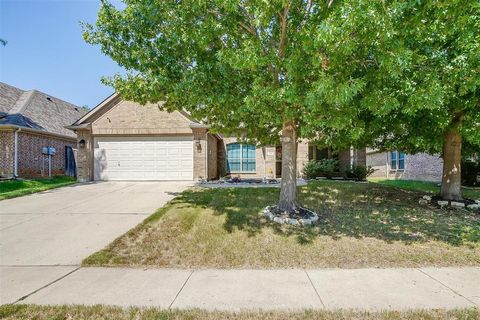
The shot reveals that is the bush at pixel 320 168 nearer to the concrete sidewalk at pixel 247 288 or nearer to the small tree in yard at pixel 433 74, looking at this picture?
the small tree in yard at pixel 433 74

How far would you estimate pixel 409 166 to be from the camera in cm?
2072

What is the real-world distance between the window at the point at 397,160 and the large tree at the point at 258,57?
15708mm

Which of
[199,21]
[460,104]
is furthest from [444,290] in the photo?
[199,21]

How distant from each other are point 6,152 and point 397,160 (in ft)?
89.1

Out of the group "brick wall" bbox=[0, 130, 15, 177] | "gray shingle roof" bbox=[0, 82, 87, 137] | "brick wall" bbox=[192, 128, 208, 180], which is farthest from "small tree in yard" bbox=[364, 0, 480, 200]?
"gray shingle roof" bbox=[0, 82, 87, 137]

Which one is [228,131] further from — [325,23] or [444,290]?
[444,290]

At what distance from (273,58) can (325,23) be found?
1.67 m

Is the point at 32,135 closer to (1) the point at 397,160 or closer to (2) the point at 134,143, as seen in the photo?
(2) the point at 134,143

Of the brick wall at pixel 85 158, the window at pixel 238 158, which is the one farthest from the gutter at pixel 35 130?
the window at pixel 238 158

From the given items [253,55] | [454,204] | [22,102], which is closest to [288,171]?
[253,55]

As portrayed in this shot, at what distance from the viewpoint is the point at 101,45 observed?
315 inches

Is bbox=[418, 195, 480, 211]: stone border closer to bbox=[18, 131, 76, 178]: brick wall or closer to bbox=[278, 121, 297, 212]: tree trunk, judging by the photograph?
bbox=[278, 121, 297, 212]: tree trunk

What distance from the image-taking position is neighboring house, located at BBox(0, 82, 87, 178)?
647 inches

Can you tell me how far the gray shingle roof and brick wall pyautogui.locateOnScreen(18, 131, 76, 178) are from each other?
0.67 meters
